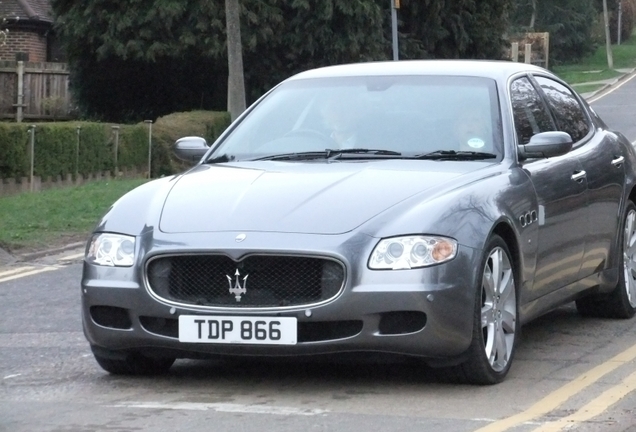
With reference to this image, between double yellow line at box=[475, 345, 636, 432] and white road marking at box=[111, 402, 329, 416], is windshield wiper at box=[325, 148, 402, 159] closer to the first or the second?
double yellow line at box=[475, 345, 636, 432]

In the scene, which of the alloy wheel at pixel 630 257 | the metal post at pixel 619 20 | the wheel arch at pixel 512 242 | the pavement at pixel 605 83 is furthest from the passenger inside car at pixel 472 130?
the metal post at pixel 619 20

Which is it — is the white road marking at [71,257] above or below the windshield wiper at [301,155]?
below

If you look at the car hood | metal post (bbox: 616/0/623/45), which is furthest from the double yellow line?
metal post (bbox: 616/0/623/45)

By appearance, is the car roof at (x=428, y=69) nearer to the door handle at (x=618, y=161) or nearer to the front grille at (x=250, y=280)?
the door handle at (x=618, y=161)

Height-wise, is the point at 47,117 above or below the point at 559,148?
below

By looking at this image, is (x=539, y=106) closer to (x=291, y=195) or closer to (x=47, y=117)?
(x=291, y=195)

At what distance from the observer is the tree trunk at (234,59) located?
2906cm

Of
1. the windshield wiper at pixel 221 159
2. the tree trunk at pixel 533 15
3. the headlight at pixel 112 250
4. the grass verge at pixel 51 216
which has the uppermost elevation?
the tree trunk at pixel 533 15

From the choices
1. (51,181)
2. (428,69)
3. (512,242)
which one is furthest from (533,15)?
(512,242)

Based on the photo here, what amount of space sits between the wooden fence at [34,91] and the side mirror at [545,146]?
96.4ft

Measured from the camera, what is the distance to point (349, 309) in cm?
602

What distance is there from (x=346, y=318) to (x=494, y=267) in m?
0.89

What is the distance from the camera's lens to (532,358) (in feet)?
24.0

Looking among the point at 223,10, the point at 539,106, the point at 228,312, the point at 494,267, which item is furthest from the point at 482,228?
the point at 223,10
